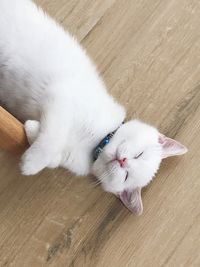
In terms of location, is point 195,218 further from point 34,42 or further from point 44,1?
point 44,1

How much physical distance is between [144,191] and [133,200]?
0.10 m

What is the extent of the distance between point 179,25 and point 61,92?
0.56 metres

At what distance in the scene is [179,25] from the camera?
1562 millimetres

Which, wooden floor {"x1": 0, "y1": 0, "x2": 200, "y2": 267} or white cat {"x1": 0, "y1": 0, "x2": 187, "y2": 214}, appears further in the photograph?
wooden floor {"x1": 0, "y1": 0, "x2": 200, "y2": 267}

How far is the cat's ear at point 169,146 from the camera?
1.35 meters

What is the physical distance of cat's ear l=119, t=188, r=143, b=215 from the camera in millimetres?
1354

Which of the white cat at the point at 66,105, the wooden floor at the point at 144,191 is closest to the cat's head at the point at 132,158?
the white cat at the point at 66,105

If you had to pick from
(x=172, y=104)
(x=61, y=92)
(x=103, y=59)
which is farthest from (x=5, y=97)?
(x=172, y=104)

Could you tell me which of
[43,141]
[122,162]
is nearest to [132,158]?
[122,162]

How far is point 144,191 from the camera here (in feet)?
4.81

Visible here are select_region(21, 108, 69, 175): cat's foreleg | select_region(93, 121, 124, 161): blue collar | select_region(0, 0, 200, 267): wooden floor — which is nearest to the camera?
select_region(21, 108, 69, 175): cat's foreleg

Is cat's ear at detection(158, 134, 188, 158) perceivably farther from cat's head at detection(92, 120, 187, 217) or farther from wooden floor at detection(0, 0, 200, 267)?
wooden floor at detection(0, 0, 200, 267)

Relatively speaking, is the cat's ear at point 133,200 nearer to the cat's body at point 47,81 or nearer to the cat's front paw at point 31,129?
the cat's body at point 47,81

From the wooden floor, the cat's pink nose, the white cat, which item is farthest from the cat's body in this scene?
the wooden floor
